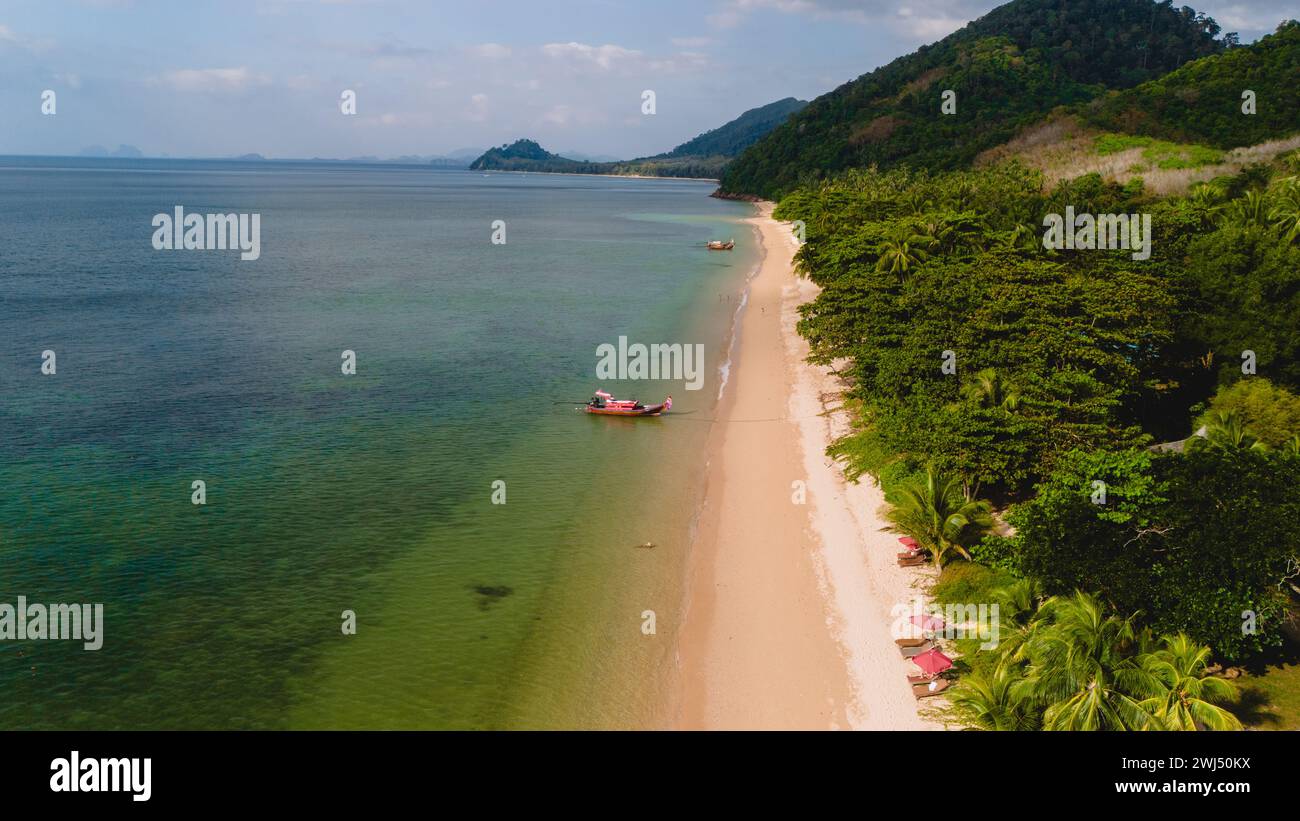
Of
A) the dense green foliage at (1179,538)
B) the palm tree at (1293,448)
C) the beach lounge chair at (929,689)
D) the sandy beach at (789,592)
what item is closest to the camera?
the dense green foliage at (1179,538)

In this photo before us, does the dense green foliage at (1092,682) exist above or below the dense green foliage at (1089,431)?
below

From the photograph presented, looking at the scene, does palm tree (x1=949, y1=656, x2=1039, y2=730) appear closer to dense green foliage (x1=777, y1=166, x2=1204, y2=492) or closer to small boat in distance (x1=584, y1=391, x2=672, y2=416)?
dense green foliage (x1=777, y1=166, x2=1204, y2=492)

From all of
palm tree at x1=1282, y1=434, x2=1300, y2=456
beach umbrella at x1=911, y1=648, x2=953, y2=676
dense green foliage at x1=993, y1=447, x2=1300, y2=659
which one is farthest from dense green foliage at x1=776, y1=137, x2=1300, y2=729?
beach umbrella at x1=911, y1=648, x2=953, y2=676

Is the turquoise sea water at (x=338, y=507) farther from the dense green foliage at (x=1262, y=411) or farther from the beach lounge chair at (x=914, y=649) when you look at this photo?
the dense green foliage at (x=1262, y=411)

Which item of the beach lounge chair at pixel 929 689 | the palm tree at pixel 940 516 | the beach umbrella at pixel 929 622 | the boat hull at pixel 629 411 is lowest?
the beach lounge chair at pixel 929 689

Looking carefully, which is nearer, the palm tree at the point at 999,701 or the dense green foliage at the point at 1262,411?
the palm tree at the point at 999,701

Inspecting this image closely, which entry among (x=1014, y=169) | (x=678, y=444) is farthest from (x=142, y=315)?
(x=1014, y=169)

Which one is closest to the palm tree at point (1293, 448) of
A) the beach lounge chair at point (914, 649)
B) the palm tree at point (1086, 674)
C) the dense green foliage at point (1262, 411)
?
the dense green foliage at point (1262, 411)
